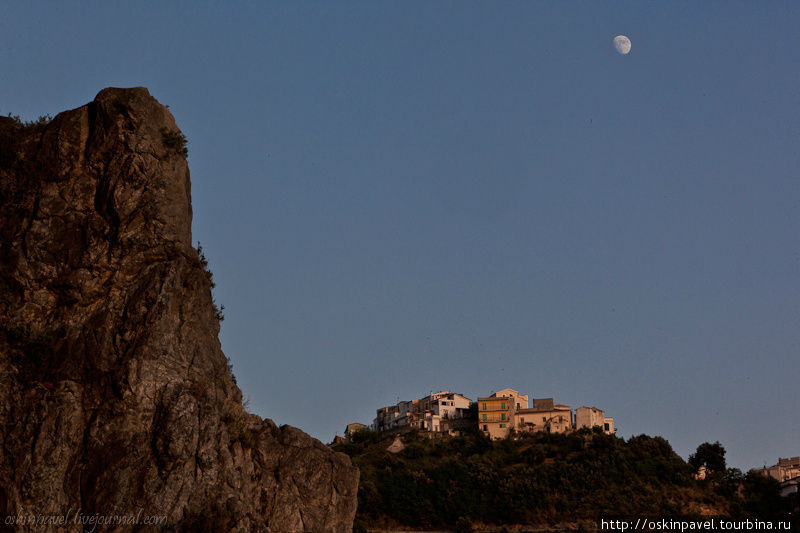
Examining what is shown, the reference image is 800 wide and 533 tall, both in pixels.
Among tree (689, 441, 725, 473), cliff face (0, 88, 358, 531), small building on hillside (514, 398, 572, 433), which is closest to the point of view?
cliff face (0, 88, 358, 531)

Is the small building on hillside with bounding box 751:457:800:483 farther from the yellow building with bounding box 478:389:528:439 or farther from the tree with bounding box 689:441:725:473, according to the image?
the yellow building with bounding box 478:389:528:439

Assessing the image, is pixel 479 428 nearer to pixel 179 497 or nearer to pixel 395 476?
pixel 395 476

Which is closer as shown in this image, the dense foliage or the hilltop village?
the dense foliage

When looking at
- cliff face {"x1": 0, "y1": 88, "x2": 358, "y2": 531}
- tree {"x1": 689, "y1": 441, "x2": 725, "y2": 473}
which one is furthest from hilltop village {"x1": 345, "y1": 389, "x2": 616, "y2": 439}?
cliff face {"x1": 0, "y1": 88, "x2": 358, "y2": 531}

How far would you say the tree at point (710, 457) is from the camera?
114 meters

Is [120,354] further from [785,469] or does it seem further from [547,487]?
[785,469]

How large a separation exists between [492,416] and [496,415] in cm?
63

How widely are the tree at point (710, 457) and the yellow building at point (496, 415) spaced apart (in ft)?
87.0

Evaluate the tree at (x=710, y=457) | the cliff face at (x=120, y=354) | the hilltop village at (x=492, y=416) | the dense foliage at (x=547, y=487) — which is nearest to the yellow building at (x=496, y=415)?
the hilltop village at (x=492, y=416)

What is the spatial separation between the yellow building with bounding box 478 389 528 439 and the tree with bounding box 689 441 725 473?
26.5 meters

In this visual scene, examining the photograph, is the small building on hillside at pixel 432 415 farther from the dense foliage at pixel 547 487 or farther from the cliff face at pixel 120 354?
A: the cliff face at pixel 120 354

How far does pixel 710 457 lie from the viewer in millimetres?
115500

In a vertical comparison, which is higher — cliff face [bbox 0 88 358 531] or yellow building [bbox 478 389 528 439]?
yellow building [bbox 478 389 528 439]

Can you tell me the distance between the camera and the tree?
114 meters
